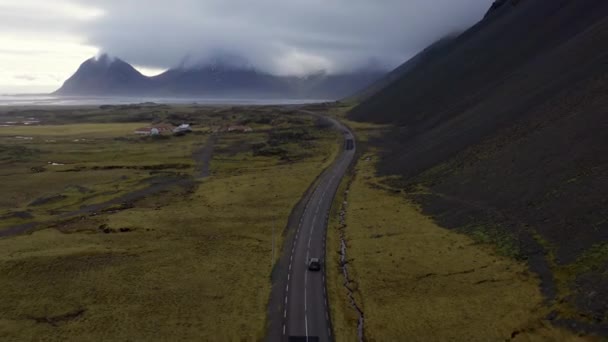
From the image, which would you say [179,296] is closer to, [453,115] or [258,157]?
[258,157]

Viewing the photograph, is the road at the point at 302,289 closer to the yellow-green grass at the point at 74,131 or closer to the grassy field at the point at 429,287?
the grassy field at the point at 429,287

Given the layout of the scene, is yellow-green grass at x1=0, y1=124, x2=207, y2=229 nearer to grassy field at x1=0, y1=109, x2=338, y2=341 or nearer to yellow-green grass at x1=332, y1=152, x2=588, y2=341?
grassy field at x1=0, y1=109, x2=338, y2=341

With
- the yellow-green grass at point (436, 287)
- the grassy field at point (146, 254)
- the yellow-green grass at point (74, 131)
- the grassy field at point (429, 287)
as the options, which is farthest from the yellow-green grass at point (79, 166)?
the yellow-green grass at point (436, 287)

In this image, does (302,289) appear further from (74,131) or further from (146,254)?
(74,131)

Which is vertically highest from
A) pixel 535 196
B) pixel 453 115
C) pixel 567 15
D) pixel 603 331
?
pixel 567 15

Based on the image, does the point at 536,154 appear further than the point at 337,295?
Yes

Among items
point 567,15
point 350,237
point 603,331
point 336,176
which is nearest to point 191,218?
point 350,237

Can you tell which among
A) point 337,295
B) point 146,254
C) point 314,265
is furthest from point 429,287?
point 146,254
